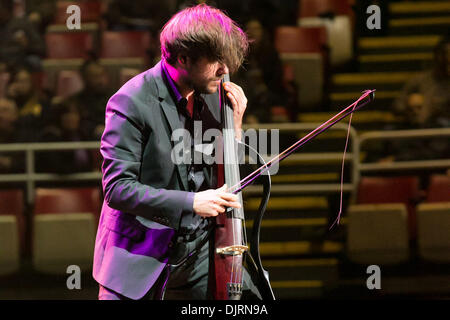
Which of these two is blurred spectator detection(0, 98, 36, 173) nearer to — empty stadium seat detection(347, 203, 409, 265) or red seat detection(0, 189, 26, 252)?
red seat detection(0, 189, 26, 252)

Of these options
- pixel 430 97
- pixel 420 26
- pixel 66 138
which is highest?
pixel 420 26

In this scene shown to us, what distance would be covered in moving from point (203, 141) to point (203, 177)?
0.36 feet

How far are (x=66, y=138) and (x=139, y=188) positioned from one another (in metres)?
2.89

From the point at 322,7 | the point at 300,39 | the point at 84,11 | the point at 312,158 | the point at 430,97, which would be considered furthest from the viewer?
the point at 84,11

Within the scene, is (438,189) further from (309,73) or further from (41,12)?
(41,12)

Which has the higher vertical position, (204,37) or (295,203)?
(204,37)

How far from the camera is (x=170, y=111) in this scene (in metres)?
2.09

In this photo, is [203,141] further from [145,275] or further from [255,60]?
[255,60]

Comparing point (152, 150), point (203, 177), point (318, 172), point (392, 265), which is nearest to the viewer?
point (152, 150)

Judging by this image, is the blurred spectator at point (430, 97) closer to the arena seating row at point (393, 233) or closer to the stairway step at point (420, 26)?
the arena seating row at point (393, 233)

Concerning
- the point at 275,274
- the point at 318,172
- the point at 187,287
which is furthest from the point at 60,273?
the point at 187,287

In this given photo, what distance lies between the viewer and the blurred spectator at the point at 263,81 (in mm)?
4879

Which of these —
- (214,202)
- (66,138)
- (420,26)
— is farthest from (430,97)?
(214,202)

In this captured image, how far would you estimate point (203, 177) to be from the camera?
7.19ft
